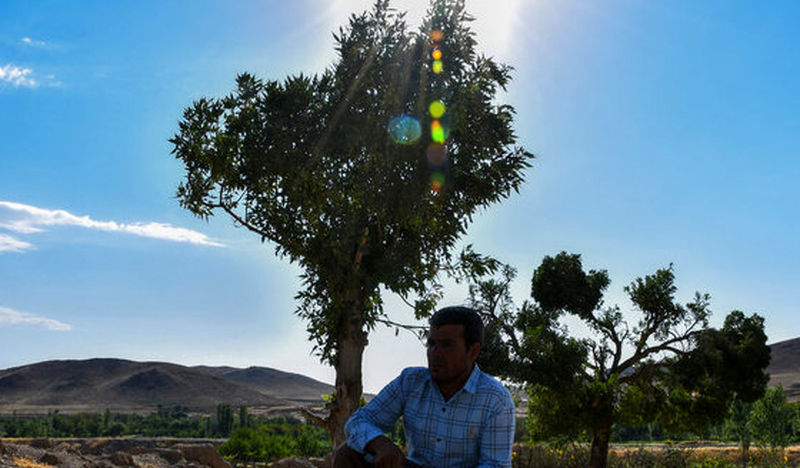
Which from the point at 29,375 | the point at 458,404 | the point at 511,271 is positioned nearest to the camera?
the point at 458,404

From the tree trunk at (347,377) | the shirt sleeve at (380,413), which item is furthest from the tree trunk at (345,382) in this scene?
the shirt sleeve at (380,413)

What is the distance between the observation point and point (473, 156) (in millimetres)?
14359

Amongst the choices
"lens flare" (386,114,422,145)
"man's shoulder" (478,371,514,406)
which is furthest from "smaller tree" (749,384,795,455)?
"man's shoulder" (478,371,514,406)

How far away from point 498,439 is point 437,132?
9.96 meters

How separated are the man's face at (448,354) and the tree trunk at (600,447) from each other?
65.9 ft

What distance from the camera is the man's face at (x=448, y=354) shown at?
4.01 meters

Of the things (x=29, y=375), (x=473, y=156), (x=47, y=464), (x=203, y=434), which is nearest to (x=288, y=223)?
(x=473, y=156)

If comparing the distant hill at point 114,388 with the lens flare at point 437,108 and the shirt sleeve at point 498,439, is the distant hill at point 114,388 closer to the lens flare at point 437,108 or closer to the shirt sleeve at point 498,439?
the lens flare at point 437,108

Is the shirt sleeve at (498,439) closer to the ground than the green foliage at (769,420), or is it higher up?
higher up

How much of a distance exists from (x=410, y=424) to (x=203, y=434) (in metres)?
75.2

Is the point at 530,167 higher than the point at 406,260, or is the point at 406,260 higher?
the point at 530,167

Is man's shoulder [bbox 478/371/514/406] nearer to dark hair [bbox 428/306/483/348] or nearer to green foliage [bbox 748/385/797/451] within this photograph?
dark hair [bbox 428/306/483/348]

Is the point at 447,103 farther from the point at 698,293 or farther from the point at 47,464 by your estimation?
the point at 698,293

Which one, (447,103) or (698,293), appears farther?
(698,293)
